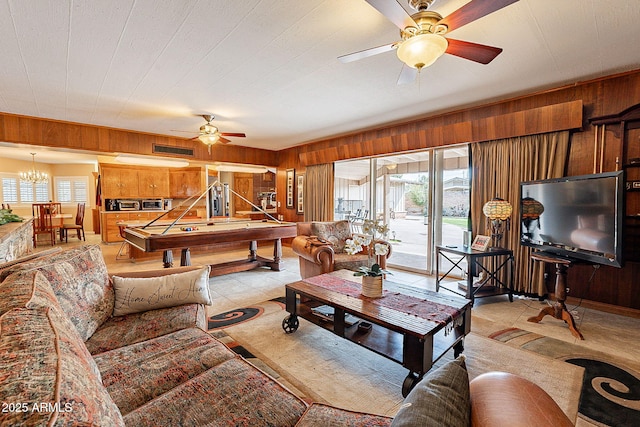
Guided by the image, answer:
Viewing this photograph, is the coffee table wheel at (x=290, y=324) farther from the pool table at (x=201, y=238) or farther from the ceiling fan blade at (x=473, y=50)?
the ceiling fan blade at (x=473, y=50)

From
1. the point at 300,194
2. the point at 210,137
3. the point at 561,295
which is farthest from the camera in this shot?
the point at 300,194

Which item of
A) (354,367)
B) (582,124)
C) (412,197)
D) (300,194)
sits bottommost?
(354,367)

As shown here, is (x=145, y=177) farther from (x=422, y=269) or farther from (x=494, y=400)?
(x=494, y=400)

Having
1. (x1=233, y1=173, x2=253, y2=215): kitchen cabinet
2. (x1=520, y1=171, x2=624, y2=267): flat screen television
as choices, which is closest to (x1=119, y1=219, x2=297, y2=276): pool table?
(x1=520, y1=171, x2=624, y2=267): flat screen television

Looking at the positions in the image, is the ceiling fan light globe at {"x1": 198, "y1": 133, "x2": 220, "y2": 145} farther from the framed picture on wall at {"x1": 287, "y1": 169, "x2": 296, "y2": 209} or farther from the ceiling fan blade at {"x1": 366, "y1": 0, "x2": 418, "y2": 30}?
the ceiling fan blade at {"x1": 366, "y1": 0, "x2": 418, "y2": 30}

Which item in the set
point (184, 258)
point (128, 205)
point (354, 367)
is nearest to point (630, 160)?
point (354, 367)


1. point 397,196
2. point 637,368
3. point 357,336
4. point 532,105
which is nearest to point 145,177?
point 397,196

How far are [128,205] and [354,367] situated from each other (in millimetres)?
7958

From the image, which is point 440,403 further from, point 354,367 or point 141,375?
point 354,367

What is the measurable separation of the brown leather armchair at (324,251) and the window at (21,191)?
10.4 metres

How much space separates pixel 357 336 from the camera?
2125 millimetres

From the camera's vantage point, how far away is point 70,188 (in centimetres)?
970

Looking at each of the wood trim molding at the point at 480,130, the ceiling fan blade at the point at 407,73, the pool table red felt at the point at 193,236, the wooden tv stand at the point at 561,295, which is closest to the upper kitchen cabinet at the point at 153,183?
the pool table red felt at the point at 193,236

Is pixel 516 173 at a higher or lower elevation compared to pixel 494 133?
lower
